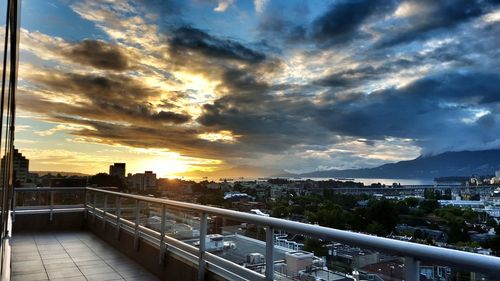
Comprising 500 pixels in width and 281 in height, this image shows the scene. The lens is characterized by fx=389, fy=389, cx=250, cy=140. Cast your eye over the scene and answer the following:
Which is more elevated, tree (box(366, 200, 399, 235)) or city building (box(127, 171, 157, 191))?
A: city building (box(127, 171, 157, 191))

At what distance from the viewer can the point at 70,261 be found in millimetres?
6938

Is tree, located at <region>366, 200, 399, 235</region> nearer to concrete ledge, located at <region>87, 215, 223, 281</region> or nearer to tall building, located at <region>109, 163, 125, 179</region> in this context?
concrete ledge, located at <region>87, 215, 223, 281</region>

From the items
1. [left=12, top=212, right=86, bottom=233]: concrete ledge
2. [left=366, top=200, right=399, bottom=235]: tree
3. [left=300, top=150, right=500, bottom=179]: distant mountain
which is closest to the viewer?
[left=12, top=212, right=86, bottom=233]: concrete ledge

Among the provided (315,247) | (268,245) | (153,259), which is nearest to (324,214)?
(153,259)

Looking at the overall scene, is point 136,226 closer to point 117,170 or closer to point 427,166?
point 117,170

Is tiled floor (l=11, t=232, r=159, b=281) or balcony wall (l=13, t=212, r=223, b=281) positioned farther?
tiled floor (l=11, t=232, r=159, b=281)

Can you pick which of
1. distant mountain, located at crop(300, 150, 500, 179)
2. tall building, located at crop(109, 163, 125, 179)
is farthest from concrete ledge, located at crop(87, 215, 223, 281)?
distant mountain, located at crop(300, 150, 500, 179)

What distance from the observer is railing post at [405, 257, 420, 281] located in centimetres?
196

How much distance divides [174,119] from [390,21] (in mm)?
12634

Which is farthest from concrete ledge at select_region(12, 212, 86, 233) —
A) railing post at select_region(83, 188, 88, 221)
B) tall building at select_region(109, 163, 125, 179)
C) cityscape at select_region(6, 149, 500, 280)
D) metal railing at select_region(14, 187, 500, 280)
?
metal railing at select_region(14, 187, 500, 280)

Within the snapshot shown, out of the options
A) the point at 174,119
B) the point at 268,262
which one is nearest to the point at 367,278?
the point at 268,262

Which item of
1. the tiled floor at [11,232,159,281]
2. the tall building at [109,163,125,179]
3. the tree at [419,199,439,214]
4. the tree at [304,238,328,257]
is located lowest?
the tiled floor at [11,232,159,281]

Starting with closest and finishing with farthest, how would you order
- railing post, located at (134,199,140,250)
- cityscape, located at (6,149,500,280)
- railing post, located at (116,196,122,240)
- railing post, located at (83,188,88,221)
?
cityscape, located at (6,149,500,280), railing post, located at (134,199,140,250), railing post, located at (116,196,122,240), railing post, located at (83,188,88,221)

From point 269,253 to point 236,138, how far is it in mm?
20277
